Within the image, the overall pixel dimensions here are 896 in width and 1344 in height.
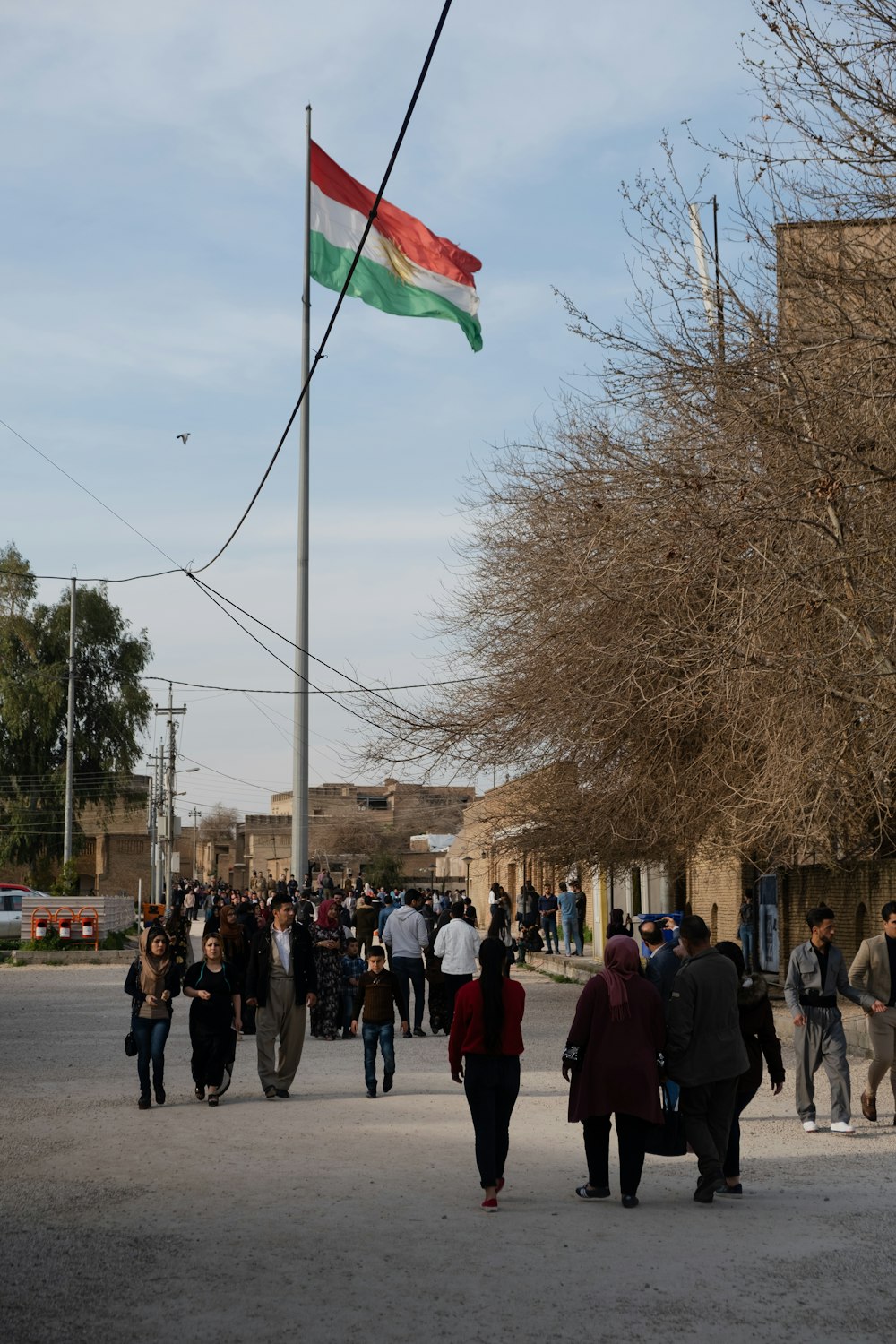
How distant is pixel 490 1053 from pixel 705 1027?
4.13 ft

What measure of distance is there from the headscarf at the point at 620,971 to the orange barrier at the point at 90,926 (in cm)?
2950

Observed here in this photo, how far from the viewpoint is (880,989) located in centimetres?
1205

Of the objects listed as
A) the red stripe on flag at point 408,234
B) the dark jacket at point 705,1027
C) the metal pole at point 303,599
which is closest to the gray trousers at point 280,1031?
the dark jacket at point 705,1027

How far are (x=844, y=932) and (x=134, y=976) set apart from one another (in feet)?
39.0

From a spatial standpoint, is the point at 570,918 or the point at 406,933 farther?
the point at 570,918

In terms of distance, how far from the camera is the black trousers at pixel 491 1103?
870 cm

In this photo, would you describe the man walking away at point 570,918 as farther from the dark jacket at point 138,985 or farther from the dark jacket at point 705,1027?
the dark jacket at point 705,1027

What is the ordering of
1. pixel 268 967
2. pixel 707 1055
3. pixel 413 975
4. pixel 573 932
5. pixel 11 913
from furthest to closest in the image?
pixel 11 913 < pixel 573 932 < pixel 413 975 < pixel 268 967 < pixel 707 1055

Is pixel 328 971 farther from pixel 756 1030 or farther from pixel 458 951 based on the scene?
pixel 756 1030

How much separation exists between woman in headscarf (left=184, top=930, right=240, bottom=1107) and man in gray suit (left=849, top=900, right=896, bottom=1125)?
5.31 m

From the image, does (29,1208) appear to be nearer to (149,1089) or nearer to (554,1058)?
(149,1089)

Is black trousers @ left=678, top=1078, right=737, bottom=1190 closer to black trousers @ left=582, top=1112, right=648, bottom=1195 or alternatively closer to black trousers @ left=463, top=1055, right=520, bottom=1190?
black trousers @ left=582, top=1112, right=648, bottom=1195

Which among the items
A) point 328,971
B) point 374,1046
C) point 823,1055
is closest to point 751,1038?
point 823,1055

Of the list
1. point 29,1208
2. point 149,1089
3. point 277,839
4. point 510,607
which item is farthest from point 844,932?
point 277,839
